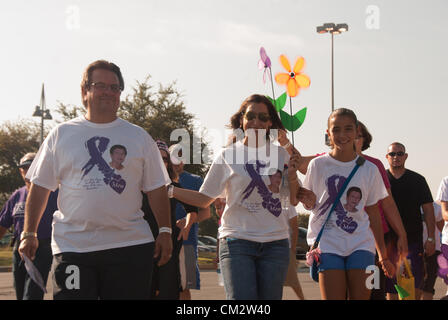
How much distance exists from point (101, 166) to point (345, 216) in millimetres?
1919

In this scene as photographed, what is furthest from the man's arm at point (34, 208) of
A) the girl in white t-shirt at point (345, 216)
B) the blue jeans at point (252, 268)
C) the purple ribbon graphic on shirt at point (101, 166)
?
the girl in white t-shirt at point (345, 216)

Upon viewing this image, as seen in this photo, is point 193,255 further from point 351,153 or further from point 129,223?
point 129,223

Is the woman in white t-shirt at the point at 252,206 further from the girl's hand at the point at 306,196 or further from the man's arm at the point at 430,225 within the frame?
the man's arm at the point at 430,225

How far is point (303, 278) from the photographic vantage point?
15.9 meters

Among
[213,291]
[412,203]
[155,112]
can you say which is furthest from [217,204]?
[155,112]

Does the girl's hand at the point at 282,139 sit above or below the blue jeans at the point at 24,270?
above

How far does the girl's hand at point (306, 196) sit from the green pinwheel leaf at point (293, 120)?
34.1 inches

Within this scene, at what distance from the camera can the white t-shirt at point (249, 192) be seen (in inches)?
178

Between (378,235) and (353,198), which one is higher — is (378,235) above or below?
below

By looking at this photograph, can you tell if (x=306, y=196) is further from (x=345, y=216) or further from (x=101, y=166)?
(x=101, y=166)

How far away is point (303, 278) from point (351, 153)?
1107 cm

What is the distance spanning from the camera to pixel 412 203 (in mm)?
7047

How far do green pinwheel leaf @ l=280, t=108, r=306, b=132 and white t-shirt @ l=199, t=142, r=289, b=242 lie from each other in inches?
35.7
